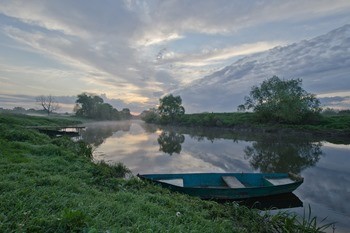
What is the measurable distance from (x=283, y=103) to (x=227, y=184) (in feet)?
191

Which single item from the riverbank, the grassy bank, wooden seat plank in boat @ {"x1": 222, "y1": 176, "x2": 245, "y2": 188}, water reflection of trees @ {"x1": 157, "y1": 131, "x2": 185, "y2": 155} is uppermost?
the riverbank

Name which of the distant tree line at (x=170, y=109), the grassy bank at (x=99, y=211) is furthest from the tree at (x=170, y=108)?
the grassy bank at (x=99, y=211)

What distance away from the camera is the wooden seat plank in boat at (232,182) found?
45.3 feet

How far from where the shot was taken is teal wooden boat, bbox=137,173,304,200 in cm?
1234

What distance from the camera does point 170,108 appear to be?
114m

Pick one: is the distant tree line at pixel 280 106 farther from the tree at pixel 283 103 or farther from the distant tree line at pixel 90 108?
the distant tree line at pixel 90 108

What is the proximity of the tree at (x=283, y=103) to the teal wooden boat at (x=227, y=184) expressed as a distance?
53361 millimetres

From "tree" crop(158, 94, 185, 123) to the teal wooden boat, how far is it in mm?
97249

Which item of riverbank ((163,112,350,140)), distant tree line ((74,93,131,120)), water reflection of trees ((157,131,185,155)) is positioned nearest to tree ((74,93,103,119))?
distant tree line ((74,93,131,120))

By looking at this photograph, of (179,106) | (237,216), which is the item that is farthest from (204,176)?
(179,106)

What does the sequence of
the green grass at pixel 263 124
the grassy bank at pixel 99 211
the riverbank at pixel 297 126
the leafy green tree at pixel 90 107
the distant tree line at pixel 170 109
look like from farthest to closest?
1. the leafy green tree at pixel 90 107
2. the distant tree line at pixel 170 109
3. the green grass at pixel 263 124
4. the riverbank at pixel 297 126
5. the grassy bank at pixel 99 211

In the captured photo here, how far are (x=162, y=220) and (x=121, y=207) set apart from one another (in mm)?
1228

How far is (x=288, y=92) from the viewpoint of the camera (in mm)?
69250

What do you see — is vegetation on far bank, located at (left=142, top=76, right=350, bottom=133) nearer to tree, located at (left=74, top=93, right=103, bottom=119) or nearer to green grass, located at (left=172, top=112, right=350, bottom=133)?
green grass, located at (left=172, top=112, right=350, bottom=133)
